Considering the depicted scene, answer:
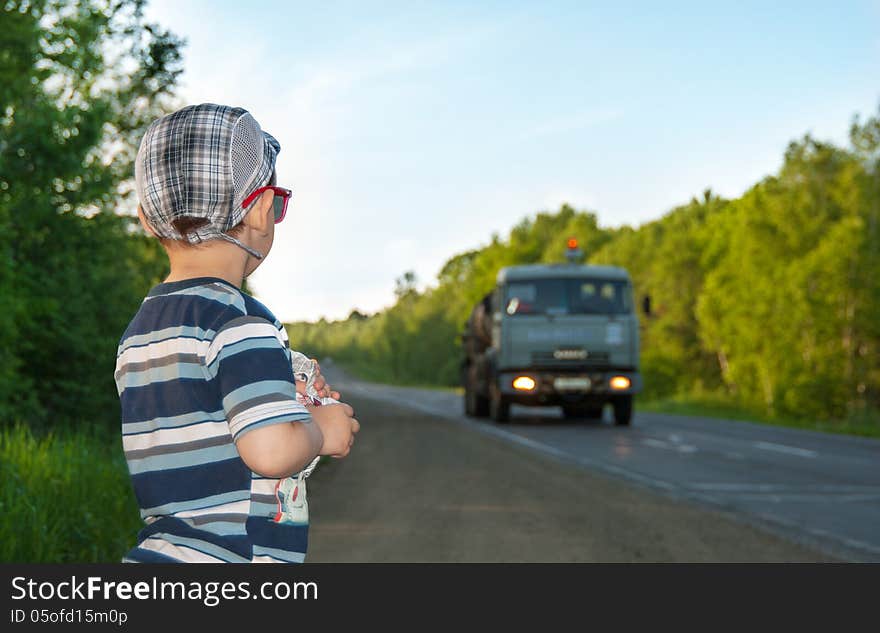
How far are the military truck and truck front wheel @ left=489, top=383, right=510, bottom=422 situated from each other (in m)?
1.28

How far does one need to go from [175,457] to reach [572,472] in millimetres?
11879

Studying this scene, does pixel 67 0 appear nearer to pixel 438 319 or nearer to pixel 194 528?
pixel 194 528

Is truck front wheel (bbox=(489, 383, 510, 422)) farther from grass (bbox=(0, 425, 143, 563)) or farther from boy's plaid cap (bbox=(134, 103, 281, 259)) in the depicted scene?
boy's plaid cap (bbox=(134, 103, 281, 259))

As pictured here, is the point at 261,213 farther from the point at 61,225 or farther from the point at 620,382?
the point at 620,382

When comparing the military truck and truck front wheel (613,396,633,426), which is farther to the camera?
truck front wheel (613,396,633,426)

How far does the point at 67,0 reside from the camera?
13.4m

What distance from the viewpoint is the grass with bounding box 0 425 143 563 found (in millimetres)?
5336

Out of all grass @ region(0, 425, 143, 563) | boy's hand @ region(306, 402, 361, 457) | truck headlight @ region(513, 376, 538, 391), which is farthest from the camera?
truck headlight @ region(513, 376, 538, 391)

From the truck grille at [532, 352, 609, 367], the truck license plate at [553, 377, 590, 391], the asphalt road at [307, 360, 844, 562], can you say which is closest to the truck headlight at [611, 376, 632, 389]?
the truck grille at [532, 352, 609, 367]

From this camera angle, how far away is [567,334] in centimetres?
2120

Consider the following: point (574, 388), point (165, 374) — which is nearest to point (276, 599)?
point (165, 374)

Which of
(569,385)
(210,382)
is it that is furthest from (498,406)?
(210,382)

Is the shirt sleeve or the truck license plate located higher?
the shirt sleeve

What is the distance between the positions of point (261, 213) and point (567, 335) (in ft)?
64.9
